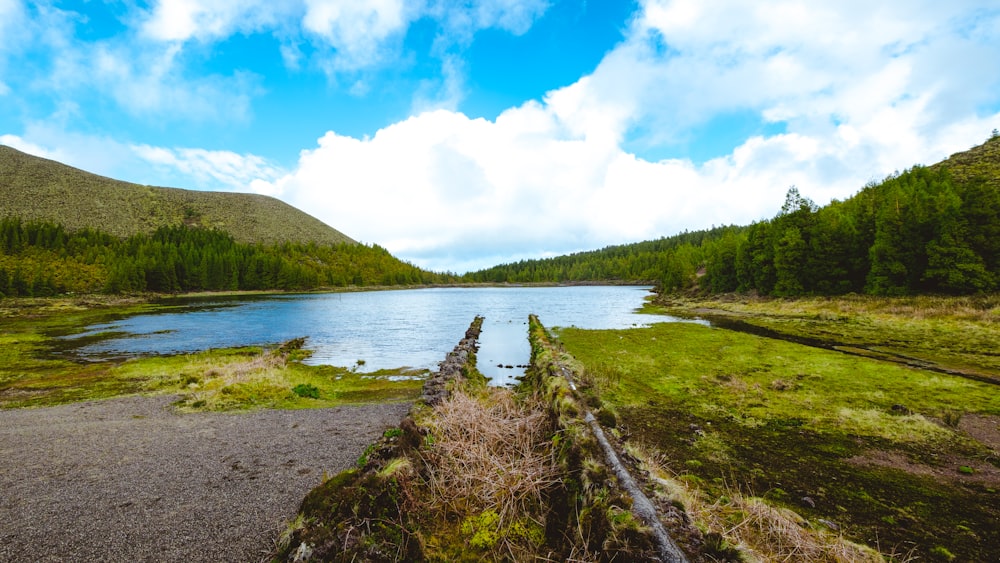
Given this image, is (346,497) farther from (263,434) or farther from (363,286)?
(363,286)

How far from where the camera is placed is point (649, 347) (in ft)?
76.6

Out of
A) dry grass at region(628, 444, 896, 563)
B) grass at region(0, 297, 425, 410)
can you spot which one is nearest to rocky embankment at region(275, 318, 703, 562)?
dry grass at region(628, 444, 896, 563)

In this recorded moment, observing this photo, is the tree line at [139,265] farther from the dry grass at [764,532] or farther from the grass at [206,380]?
the dry grass at [764,532]

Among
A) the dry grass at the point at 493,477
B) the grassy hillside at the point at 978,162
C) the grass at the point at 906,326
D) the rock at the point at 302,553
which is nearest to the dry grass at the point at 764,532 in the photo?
the dry grass at the point at 493,477

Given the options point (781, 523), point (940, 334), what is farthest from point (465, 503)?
point (940, 334)

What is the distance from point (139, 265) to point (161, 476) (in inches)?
4841

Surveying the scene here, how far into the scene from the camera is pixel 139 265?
319ft

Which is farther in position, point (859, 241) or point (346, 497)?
point (859, 241)

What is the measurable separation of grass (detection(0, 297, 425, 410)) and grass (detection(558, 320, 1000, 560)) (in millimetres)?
9442

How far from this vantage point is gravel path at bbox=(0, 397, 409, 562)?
→ 18.3 ft

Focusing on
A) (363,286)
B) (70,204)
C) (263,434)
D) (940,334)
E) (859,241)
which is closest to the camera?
(263,434)

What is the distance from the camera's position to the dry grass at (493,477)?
5.55 m

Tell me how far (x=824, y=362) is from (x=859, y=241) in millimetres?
36435

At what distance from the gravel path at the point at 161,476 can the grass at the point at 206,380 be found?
1670 millimetres
